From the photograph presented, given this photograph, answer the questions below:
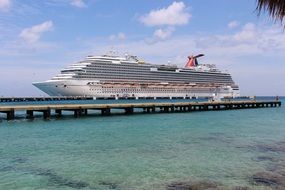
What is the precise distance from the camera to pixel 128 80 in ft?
349

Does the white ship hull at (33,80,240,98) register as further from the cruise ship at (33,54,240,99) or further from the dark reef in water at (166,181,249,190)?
the dark reef in water at (166,181,249,190)

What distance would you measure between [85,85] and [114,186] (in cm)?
8837

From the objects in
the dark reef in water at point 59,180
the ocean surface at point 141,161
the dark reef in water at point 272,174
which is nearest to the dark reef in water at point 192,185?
the ocean surface at point 141,161

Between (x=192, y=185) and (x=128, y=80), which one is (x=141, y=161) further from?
(x=128, y=80)

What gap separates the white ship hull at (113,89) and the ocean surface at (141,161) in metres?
70.1

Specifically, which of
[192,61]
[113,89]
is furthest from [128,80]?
[192,61]

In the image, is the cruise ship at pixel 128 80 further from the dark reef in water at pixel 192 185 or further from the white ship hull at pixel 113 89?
the dark reef in water at pixel 192 185

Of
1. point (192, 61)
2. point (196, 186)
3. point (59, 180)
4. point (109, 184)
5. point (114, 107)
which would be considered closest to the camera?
point (196, 186)

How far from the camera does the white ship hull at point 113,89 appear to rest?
9931 cm

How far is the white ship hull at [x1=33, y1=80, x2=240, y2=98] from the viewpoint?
326 feet

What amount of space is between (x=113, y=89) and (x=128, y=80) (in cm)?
544

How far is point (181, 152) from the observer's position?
18.3m

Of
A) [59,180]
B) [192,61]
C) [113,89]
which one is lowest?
[59,180]

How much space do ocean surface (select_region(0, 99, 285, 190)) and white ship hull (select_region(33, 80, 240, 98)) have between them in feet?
230
